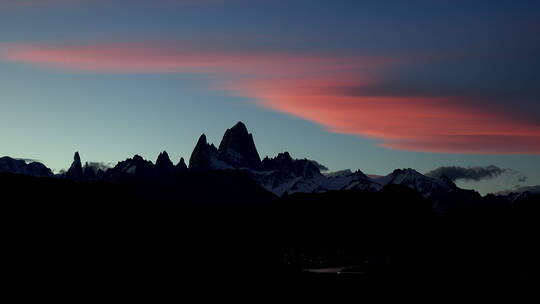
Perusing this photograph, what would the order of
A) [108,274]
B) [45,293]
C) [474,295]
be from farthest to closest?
[108,274]
[474,295]
[45,293]

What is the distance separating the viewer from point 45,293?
560 feet

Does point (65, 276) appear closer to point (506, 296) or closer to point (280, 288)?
point (280, 288)

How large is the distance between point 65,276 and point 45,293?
19.4 metres

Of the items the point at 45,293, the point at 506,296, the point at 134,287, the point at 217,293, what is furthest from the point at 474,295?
the point at 45,293

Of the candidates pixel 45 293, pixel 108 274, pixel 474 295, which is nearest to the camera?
pixel 45 293

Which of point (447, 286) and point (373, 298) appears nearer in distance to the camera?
point (373, 298)

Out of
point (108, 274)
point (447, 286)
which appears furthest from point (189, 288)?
point (447, 286)

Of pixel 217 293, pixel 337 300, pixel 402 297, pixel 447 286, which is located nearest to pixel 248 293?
pixel 217 293

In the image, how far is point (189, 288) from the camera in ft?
624

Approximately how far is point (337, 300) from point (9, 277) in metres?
78.8

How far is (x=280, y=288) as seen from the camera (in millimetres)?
193250

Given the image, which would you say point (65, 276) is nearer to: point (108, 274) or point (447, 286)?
point (108, 274)

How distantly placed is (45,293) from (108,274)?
2756 centimetres

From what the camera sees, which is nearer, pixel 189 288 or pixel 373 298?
pixel 373 298
